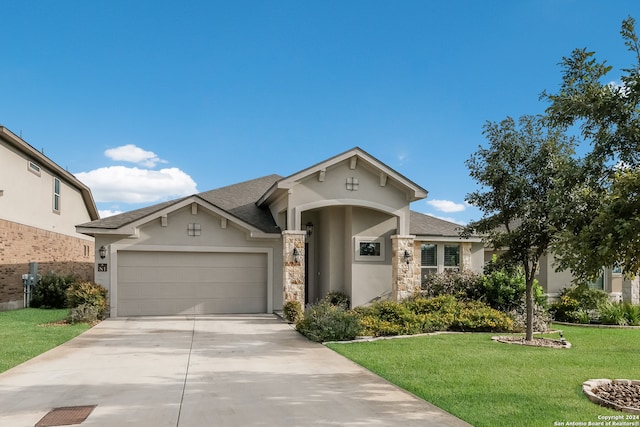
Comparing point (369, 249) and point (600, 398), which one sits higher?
point (369, 249)

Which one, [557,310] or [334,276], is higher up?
[334,276]

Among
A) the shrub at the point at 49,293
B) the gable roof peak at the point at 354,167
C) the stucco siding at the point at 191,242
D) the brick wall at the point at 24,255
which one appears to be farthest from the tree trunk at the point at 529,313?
the shrub at the point at 49,293

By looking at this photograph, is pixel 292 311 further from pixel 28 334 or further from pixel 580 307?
pixel 580 307

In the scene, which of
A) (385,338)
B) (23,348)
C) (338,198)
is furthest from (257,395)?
(338,198)

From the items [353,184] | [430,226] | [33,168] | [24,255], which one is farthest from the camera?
[33,168]

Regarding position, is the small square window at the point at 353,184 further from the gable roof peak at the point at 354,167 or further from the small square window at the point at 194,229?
the small square window at the point at 194,229

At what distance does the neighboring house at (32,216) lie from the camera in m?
18.4

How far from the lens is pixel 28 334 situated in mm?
12352

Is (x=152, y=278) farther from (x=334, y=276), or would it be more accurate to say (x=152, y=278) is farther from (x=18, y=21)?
(x=18, y=21)

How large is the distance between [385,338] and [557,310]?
8251 mm

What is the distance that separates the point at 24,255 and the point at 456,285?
16685 millimetres

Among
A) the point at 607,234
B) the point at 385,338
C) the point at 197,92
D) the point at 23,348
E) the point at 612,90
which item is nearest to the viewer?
the point at 607,234

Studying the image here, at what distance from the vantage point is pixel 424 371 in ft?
26.9

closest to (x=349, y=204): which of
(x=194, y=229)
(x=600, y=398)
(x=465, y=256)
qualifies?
(x=194, y=229)
